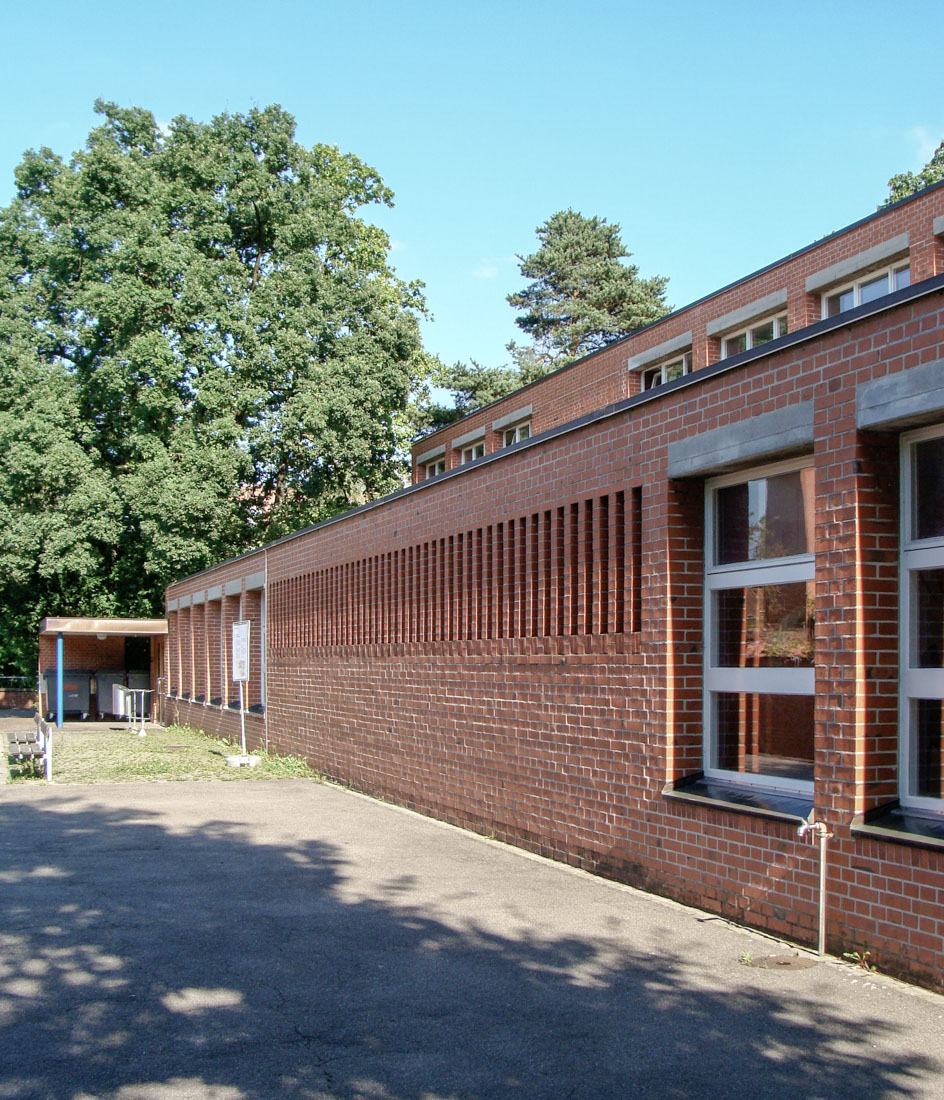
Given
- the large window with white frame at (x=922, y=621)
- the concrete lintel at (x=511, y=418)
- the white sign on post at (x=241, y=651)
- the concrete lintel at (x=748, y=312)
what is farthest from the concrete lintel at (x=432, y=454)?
the large window with white frame at (x=922, y=621)

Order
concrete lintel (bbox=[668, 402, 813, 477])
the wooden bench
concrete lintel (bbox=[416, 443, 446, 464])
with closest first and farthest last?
1. concrete lintel (bbox=[668, 402, 813, 477])
2. the wooden bench
3. concrete lintel (bbox=[416, 443, 446, 464])

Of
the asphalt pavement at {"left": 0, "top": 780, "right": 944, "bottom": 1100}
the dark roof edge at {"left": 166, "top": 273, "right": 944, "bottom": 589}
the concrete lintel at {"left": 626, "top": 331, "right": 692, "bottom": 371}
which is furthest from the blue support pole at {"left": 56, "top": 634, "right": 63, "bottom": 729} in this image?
the asphalt pavement at {"left": 0, "top": 780, "right": 944, "bottom": 1100}

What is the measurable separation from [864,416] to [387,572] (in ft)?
29.8

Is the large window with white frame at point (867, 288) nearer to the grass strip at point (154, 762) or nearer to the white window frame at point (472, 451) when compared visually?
the grass strip at point (154, 762)

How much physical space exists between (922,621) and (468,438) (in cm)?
2742

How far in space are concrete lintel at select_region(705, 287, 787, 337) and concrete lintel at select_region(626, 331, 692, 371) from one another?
2.56 ft

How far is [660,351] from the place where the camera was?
23703 millimetres

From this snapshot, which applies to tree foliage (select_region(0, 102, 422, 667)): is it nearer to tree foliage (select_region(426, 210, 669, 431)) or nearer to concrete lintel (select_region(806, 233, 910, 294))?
tree foliage (select_region(426, 210, 669, 431))

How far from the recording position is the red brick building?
6832 mm

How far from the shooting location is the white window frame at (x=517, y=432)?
100 feet

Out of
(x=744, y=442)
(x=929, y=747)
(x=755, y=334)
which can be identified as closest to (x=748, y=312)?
(x=755, y=334)

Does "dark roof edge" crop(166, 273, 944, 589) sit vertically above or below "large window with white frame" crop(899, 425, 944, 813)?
above

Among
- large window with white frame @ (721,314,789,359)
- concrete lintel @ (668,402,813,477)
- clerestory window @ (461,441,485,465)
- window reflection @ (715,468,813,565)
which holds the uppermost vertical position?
large window with white frame @ (721,314,789,359)

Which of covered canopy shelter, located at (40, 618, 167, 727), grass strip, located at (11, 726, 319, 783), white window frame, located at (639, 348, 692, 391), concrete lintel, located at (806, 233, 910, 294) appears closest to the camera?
concrete lintel, located at (806, 233, 910, 294)
